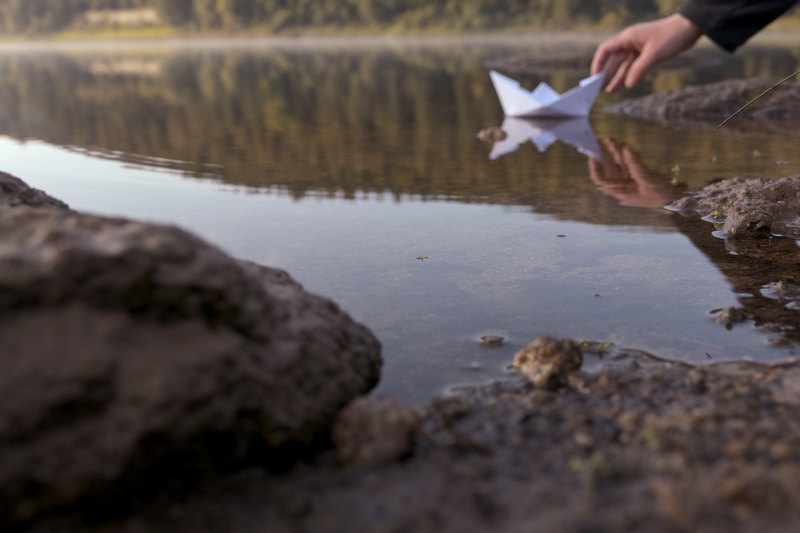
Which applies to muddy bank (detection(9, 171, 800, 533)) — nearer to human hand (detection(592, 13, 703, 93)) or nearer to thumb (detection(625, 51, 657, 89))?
human hand (detection(592, 13, 703, 93))

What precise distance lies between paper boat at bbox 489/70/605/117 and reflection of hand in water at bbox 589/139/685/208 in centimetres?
252

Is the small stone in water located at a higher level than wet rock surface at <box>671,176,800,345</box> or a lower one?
lower

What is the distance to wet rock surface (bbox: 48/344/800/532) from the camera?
6.22 feet

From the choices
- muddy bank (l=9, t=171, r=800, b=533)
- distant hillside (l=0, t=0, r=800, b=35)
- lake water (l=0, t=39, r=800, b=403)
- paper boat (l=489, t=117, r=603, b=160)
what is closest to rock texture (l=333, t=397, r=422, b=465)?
muddy bank (l=9, t=171, r=800, b=533)

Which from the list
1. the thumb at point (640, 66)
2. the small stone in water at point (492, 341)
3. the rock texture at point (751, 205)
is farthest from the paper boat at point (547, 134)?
the small stone in water at point (492, 341)

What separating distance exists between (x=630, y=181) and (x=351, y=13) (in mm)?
72093

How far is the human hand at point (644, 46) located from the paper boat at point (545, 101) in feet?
16.1

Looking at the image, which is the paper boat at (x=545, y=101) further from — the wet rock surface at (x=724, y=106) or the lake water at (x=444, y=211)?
the wet rock surface at (x=724, y=106)

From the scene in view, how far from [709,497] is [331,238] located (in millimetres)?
3449

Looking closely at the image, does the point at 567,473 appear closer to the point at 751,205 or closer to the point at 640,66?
the point at 751,205

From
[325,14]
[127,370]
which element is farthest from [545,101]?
[325,14]

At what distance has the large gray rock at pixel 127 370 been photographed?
1.86 metres

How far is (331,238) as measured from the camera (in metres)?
4.96

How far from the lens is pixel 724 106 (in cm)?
1112
